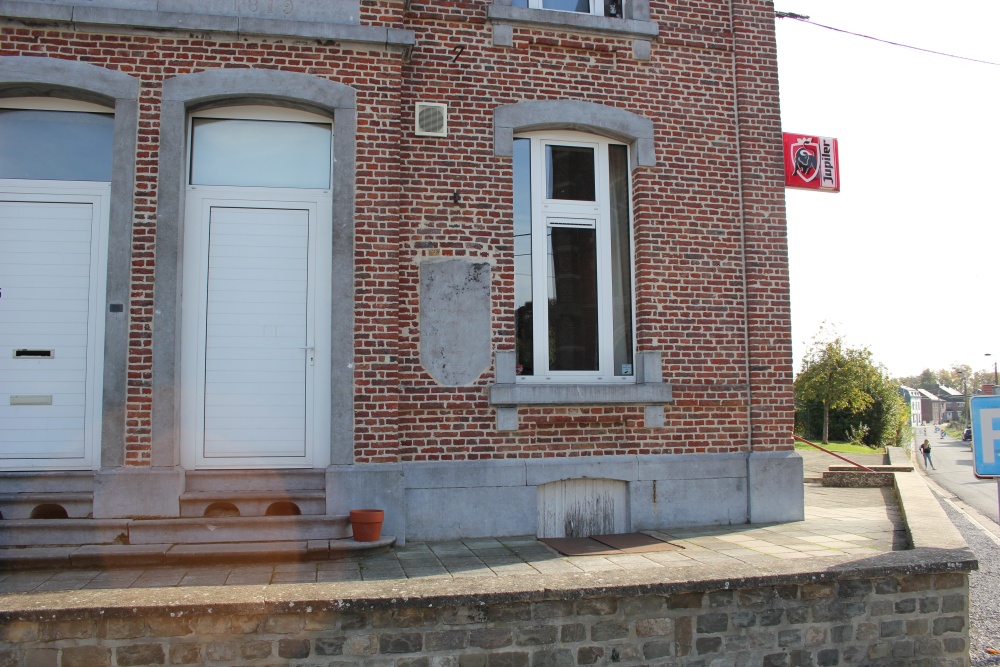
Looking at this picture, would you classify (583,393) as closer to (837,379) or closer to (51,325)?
(51,325)

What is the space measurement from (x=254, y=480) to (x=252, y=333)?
1284 mm

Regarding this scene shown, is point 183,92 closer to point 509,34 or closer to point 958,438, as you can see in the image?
point 509,34

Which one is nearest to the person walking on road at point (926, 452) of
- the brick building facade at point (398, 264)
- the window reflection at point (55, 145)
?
the brick building facade at point (398, 264)

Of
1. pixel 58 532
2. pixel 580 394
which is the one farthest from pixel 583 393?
pixel 58 532

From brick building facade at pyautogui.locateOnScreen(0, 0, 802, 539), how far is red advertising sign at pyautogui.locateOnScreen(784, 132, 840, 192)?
11.5 inches

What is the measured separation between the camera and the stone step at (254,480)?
→ 633 centimetres

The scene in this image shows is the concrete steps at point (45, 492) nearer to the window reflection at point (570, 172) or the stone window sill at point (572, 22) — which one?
the window reflection at point (570, 172)

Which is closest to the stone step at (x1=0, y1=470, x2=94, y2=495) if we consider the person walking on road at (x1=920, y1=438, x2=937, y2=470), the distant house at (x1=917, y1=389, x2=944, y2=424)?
the person walking on road at (x1=920, y1=438, x2=937, y2=470)

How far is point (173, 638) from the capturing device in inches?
155

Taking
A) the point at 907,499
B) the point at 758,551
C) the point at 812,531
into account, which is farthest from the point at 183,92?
the point at 907,499

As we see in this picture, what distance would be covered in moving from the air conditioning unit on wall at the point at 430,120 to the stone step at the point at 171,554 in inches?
148

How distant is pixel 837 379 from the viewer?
3009 centimetres

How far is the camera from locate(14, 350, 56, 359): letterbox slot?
20.9 feet

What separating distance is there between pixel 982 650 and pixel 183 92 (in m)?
7.89
